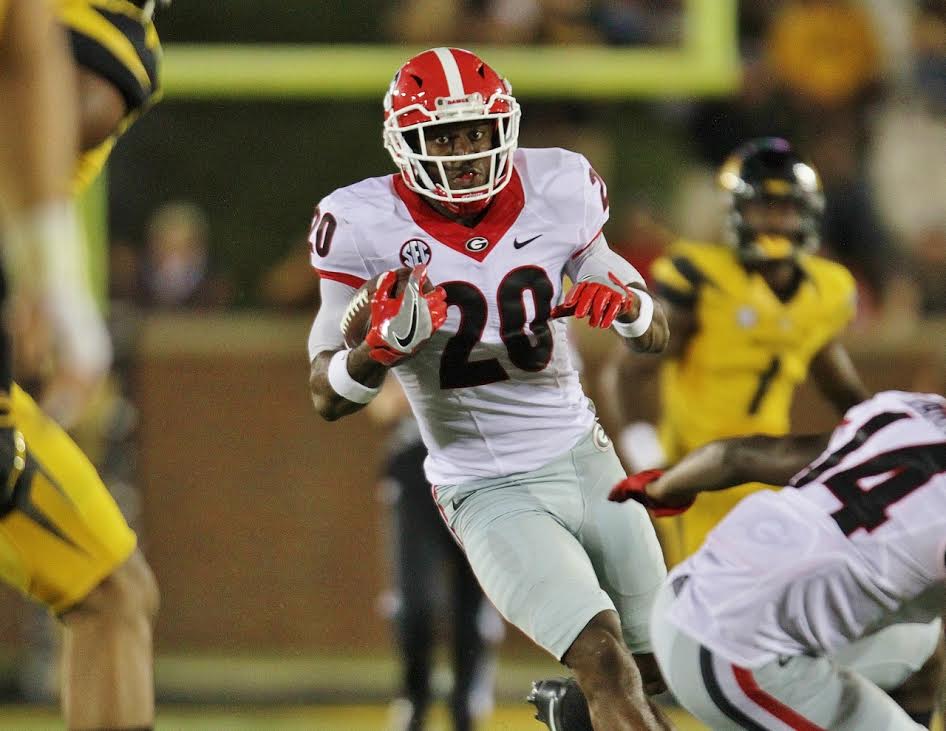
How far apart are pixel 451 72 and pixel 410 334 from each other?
67cm

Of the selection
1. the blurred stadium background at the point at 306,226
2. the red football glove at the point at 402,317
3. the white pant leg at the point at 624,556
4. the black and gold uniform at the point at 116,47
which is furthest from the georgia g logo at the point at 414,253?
the blurred stadium background at the point at 306,226

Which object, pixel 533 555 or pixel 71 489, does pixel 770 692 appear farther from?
pixel 71 489

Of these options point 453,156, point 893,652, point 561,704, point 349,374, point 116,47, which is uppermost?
point 116,47

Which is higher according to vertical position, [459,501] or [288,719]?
[459,501]

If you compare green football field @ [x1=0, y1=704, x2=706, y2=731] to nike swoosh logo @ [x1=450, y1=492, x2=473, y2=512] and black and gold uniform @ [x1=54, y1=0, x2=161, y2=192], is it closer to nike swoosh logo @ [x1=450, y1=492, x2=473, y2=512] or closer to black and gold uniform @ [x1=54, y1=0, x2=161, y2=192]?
Result: nike swoosh logo @ [x1=450, y1=492, x2=473, y2=512]

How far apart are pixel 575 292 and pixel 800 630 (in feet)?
2.90

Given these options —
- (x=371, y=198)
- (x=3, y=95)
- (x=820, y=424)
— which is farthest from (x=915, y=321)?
(x=3, y=95)

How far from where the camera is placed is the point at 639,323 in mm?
3473

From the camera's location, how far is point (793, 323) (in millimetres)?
Answer: 4738

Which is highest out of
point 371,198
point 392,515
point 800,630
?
point 371,198

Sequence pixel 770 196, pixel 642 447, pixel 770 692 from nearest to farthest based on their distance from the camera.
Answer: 1. pixel 770 692
2. pixel 770 196
3. pixel 642 447

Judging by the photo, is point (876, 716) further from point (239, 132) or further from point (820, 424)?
point (239, 132)

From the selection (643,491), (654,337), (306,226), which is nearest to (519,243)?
(654,337)

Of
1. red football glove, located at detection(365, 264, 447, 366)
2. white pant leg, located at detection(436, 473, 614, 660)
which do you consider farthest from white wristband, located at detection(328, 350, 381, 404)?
white pant leg, located at detection(436, 473, 614, 660)
